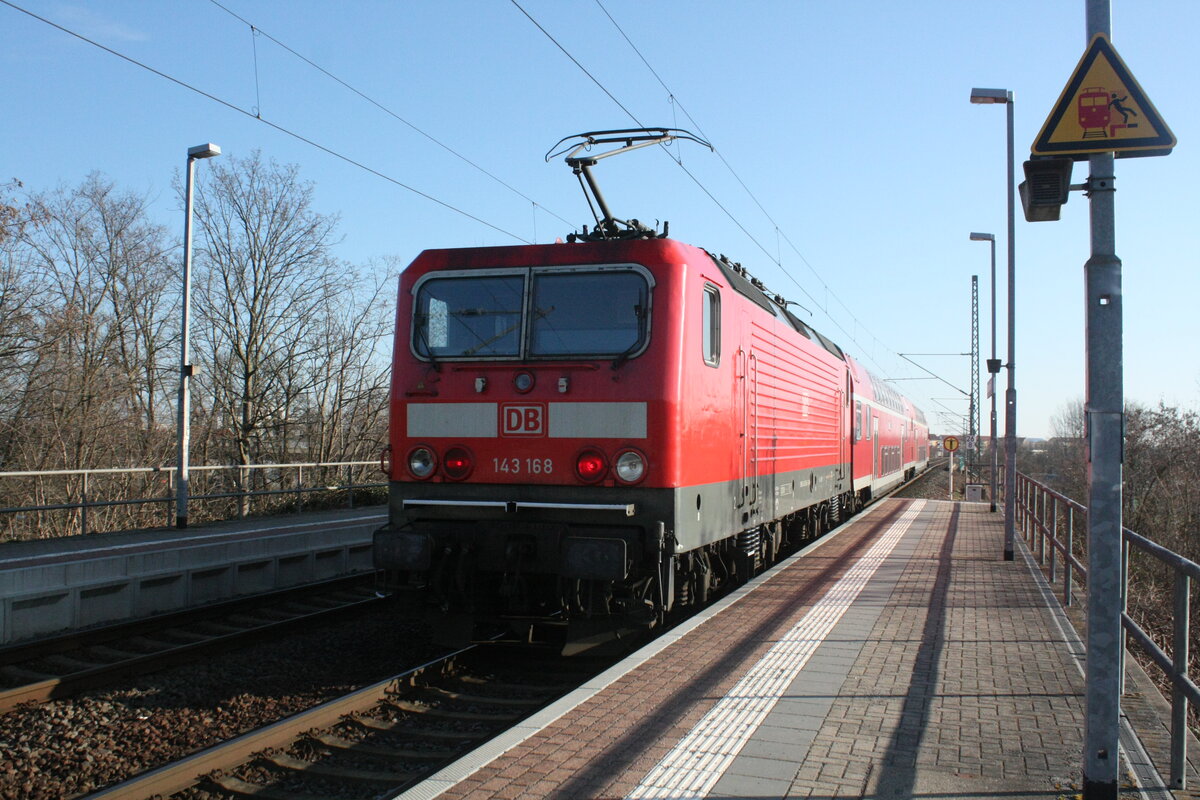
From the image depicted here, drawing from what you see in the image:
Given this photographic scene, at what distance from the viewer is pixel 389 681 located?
6.78 meters

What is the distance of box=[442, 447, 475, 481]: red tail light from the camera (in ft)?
24.7

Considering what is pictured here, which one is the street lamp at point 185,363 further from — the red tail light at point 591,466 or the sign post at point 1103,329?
the sign post at point 1103,329

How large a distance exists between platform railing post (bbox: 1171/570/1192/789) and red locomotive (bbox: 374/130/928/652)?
11.0ft

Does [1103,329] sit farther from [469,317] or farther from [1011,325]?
[1011,325]

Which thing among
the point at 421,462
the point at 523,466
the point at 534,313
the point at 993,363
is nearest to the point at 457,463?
the point at 421,462

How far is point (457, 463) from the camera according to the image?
7555 millimetres

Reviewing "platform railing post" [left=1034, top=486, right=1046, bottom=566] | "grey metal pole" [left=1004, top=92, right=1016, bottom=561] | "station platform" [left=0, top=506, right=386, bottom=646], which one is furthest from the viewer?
"grey metal pole" [left=1004, top=92, right=1016, bottom=561]

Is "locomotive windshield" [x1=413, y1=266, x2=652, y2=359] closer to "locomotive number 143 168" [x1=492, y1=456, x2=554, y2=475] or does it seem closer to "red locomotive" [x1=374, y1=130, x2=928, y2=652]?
"red locomotive" [x1=374, y1=130, x2=928, y2=652]

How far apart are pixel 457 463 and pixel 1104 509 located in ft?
15.6

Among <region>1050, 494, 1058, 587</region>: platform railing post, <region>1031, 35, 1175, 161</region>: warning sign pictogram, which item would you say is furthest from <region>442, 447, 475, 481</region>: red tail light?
<region>1050, 494, 1058, 587</region>: platform railing post

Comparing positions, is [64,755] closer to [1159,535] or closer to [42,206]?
[42,206]

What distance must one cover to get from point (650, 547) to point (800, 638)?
1589mm

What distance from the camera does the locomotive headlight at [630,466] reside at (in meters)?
7.07

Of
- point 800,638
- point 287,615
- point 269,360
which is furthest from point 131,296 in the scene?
point 800,638
